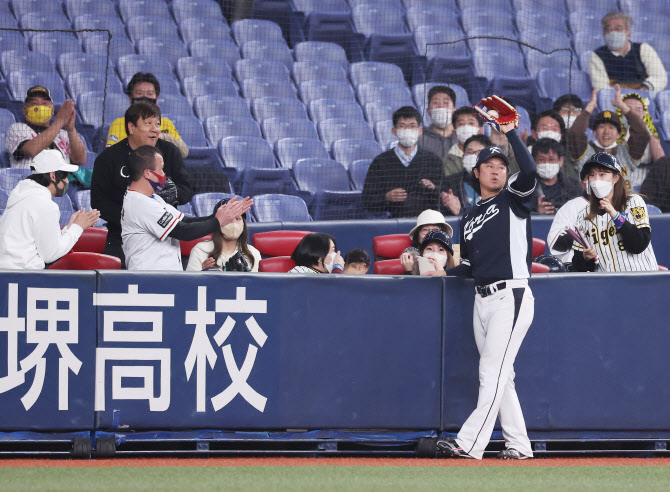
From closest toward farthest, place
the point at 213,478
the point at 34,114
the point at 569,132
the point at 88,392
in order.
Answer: the point at 213,478
the point at 88,392
the point at 34,114
the point at 569,132

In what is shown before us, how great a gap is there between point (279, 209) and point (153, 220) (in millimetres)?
3702

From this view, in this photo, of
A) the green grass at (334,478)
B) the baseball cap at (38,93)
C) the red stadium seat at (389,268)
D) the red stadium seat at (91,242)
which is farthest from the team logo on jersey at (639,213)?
the baseball cap at (38,93)

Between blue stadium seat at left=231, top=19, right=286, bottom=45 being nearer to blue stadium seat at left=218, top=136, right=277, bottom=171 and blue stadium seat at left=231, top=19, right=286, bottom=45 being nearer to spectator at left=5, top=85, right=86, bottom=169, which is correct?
blue stadium seat at left=218, top=136, right=277, bottom=171

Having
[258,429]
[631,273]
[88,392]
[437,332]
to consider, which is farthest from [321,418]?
[631,273]

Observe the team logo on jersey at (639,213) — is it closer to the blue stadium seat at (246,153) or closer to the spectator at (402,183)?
the spectator at (402,183)

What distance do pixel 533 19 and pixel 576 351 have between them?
28.5 ft

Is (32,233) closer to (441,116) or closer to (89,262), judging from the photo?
(89,262)

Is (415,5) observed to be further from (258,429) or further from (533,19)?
(258,429)

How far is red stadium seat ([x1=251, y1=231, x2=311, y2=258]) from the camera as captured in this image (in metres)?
7.98

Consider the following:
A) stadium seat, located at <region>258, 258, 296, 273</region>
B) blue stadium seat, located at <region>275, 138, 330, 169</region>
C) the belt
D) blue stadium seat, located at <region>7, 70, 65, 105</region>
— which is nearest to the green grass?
the belt

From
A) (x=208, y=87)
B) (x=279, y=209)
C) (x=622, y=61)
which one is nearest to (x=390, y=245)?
(x=279, y=209)

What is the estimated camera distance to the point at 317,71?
39.5ft

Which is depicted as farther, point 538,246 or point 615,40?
point 615,40

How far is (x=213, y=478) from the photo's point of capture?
16.4 feet
